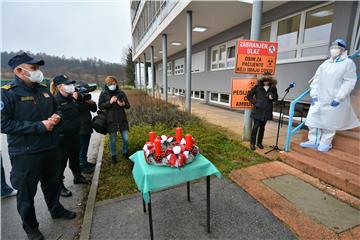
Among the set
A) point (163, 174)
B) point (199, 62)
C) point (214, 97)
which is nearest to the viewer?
point (163, 174)

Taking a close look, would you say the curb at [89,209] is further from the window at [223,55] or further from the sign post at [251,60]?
the window at [223,55]

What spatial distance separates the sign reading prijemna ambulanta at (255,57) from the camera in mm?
4312

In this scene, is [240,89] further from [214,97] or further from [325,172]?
[214,97]

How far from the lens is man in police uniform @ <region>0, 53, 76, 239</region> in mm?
2066

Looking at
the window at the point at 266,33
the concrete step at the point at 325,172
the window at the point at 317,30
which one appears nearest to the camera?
the concrete step at the point at 325,172

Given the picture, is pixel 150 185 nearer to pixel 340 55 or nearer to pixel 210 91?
pixel 340 55

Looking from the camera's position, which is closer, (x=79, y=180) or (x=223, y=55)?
(x=79, y=180)

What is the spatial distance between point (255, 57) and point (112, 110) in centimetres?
332

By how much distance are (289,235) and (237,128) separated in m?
4.54

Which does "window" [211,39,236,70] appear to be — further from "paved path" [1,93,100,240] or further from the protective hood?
"paved path" [1,93,100,240]

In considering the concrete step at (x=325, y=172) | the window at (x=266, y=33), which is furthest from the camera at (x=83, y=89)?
the window at (x=266, y=33)

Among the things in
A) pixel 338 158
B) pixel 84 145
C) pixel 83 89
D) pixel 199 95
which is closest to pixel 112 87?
pixel 83 89

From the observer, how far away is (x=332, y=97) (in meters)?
3.38

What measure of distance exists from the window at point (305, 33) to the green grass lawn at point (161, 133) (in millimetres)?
3528
